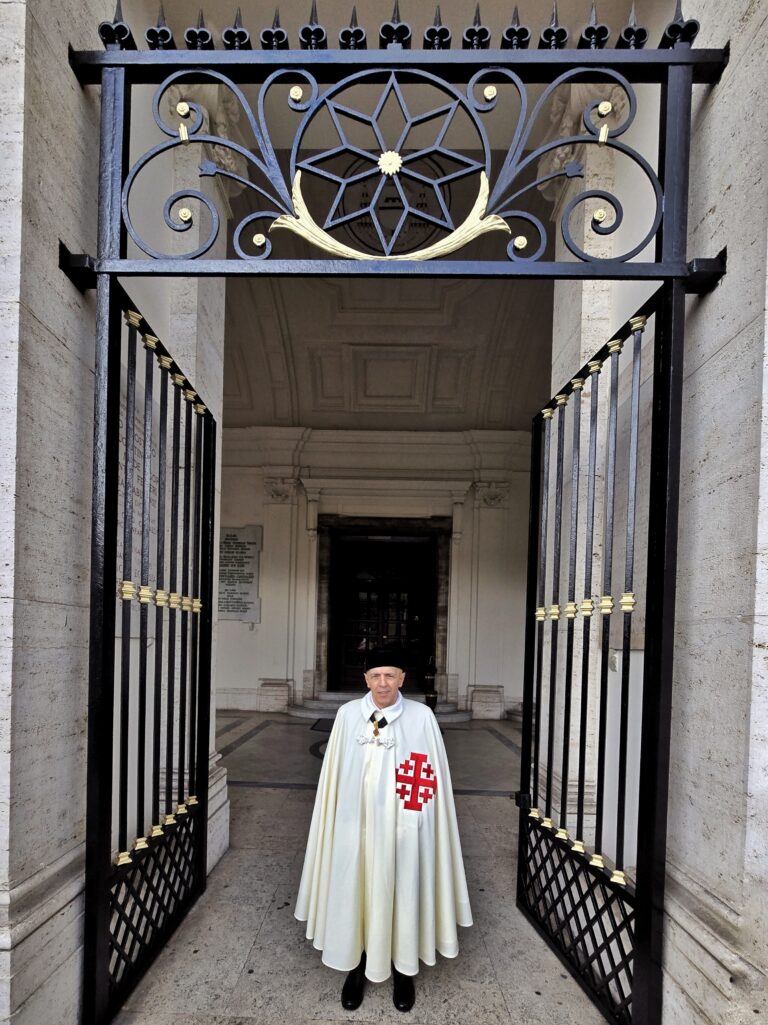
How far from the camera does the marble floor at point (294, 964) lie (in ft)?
7.58

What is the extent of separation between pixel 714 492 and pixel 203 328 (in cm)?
295

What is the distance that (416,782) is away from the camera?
2379 millimetres

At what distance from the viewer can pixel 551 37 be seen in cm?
204

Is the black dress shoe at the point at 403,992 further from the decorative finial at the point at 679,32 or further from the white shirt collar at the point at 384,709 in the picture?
the decorative finial at the point at 679,32

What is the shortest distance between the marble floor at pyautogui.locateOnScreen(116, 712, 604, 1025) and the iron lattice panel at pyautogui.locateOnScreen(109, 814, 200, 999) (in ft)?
0.32

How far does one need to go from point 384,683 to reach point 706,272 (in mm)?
1816

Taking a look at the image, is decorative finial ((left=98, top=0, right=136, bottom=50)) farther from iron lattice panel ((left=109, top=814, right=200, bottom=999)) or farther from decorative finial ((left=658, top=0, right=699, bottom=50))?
iron lattice panel ((left=109, top=814, right=200, bottom=999))

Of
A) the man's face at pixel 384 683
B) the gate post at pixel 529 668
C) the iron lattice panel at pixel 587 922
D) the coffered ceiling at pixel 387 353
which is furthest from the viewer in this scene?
the coffered ceiling at pixel 387 353

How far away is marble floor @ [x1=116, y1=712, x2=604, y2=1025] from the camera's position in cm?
231

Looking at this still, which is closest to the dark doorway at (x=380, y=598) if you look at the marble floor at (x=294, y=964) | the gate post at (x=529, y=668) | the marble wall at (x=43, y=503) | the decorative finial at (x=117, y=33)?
the marble floor at (x=294, y=964)

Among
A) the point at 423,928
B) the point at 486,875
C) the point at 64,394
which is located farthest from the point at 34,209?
the point at 486,875

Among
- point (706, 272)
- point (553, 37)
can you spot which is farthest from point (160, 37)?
point (706, 272)

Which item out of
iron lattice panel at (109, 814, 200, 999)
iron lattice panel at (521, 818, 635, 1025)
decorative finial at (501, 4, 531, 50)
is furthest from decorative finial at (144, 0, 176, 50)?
iron lattice panel at (521, 818, 635, 1025)

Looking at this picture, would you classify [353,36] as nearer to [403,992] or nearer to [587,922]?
[587,922]
